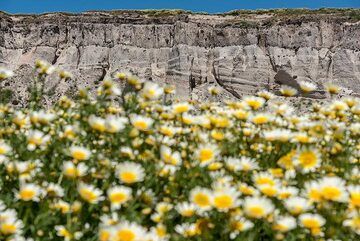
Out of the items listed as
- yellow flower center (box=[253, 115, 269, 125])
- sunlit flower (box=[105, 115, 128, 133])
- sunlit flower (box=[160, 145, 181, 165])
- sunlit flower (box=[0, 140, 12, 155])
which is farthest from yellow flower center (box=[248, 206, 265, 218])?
sunlit flower (box=[0, 140, 12, 155])

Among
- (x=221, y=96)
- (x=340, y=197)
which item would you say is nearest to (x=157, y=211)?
(x=340, y=197)

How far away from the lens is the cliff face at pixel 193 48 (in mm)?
43594

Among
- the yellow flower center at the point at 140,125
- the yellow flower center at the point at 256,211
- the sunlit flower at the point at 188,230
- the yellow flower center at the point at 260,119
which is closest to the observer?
the yellow flower center at the point at 256,211

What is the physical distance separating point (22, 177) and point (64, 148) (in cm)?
41

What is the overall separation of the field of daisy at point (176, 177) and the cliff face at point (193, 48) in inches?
1530

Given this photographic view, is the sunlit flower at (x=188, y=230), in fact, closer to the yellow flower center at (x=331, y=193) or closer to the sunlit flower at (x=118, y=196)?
the sunlit flower at (x=118, y=196)

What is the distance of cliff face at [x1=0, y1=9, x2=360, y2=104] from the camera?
143 feet

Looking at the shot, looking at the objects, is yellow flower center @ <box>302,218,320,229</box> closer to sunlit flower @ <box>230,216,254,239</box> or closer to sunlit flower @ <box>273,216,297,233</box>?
sunlit flower @ <box>273,216,297,233</box>

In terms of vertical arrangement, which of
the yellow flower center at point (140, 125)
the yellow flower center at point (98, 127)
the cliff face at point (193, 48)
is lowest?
the cliff face at point (193, 48)

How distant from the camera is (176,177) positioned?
3.14 meters

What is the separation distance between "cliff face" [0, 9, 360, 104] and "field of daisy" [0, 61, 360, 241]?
3887 centimetres

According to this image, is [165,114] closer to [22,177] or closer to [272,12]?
[22,177]

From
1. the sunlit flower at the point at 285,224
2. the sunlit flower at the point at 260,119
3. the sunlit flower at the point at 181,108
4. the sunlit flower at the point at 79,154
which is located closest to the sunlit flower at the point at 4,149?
the sunlit flower at the point at 79,154

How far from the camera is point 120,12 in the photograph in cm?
5141
